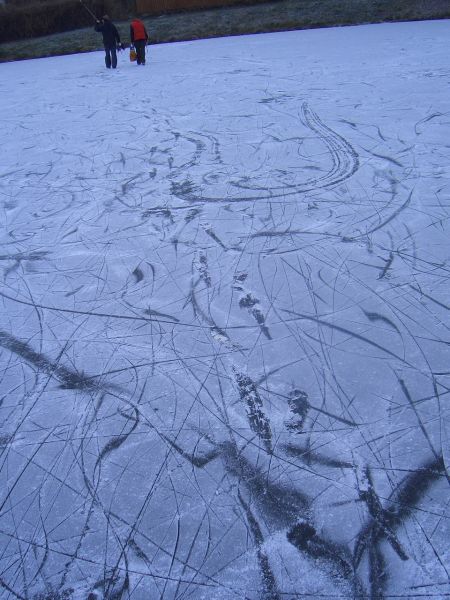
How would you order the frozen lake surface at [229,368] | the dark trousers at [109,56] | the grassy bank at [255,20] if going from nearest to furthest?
the frozen lake surface at [229,368], the dark trousers at [109,56], the grassy bank at [255,20]

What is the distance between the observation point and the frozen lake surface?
6.03ft

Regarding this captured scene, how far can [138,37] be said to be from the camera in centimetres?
1095

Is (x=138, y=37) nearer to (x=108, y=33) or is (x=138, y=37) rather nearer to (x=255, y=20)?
(x=108, y=33)

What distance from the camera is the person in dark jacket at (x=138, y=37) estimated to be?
10875mm

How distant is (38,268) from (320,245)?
215 centimetres

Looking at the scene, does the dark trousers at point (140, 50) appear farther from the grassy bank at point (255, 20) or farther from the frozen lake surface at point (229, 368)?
the frozen lake surface at point (229, 368)

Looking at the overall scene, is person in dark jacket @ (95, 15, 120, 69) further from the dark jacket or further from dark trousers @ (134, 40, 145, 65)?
dark trousers @ (134, 40, 145, 65)

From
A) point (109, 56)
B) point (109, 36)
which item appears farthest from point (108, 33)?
point (109, 56)

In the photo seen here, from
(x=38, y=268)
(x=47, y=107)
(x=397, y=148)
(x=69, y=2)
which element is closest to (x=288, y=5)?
(x=69, y=2)

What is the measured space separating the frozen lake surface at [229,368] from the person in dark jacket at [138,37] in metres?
6.88

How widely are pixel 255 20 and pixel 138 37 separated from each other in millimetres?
7068

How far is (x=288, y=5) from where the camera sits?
17344 millimetres

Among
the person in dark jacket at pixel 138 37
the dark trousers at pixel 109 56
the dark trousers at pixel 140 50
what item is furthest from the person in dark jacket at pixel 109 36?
the dark trousers at pixel 140 50

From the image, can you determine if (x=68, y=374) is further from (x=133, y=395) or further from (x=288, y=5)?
(x=288, y=5)
